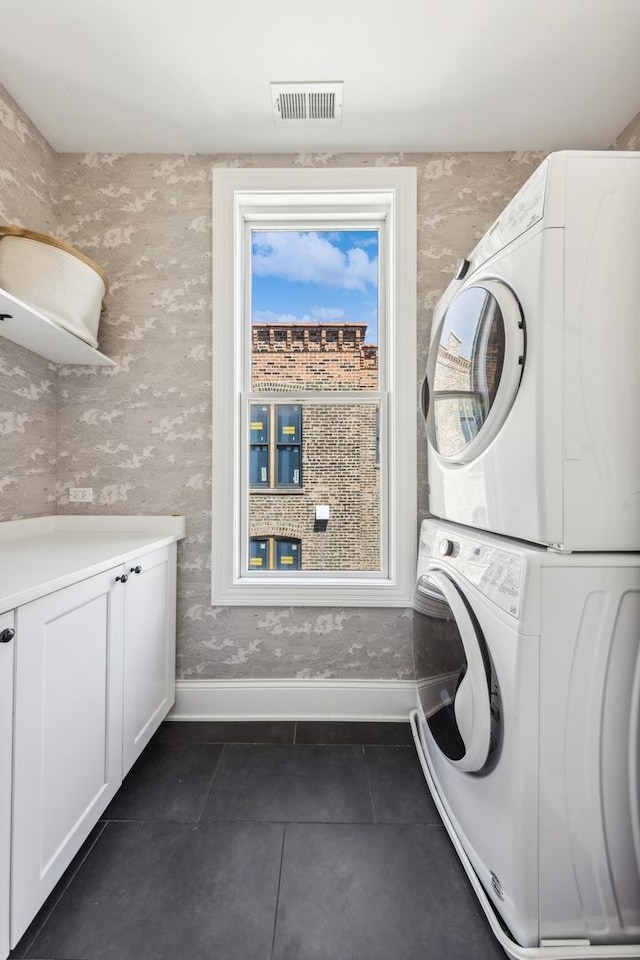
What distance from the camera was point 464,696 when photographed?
1.18 meters

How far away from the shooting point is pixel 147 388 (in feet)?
6.93

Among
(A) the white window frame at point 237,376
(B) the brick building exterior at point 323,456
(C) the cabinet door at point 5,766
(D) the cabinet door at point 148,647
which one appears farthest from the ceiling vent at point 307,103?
(C) the cabinet door at point 5,766

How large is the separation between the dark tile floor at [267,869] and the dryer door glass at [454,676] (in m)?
0.34

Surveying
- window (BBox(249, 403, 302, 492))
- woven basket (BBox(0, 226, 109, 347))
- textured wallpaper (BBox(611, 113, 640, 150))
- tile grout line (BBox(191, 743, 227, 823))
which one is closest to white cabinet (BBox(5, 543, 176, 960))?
tile grout line (BBox(191, 743, 227, 823))

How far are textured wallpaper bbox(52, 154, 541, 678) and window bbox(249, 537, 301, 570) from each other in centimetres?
22

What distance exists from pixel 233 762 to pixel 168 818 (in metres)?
0.33

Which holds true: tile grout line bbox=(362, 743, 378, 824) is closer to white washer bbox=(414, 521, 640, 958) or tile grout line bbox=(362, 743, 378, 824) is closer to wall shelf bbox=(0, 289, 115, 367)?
white washer bbox=(414, 521, 640, 958)

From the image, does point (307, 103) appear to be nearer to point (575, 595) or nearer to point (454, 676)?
point (575, 595)

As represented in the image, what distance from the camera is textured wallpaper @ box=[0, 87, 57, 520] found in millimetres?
1800

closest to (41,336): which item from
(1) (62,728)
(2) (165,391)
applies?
(2) (165,391)

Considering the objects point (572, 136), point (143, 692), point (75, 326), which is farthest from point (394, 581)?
point (572, 136)

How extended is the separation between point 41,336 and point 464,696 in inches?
74.3

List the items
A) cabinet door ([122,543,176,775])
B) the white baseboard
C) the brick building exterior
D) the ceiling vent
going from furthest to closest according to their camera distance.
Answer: the brick building exterior, the white baseboard, the ceiling vent, cabinet door ([122,543,176,775])

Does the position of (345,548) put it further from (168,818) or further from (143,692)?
(168,818)
